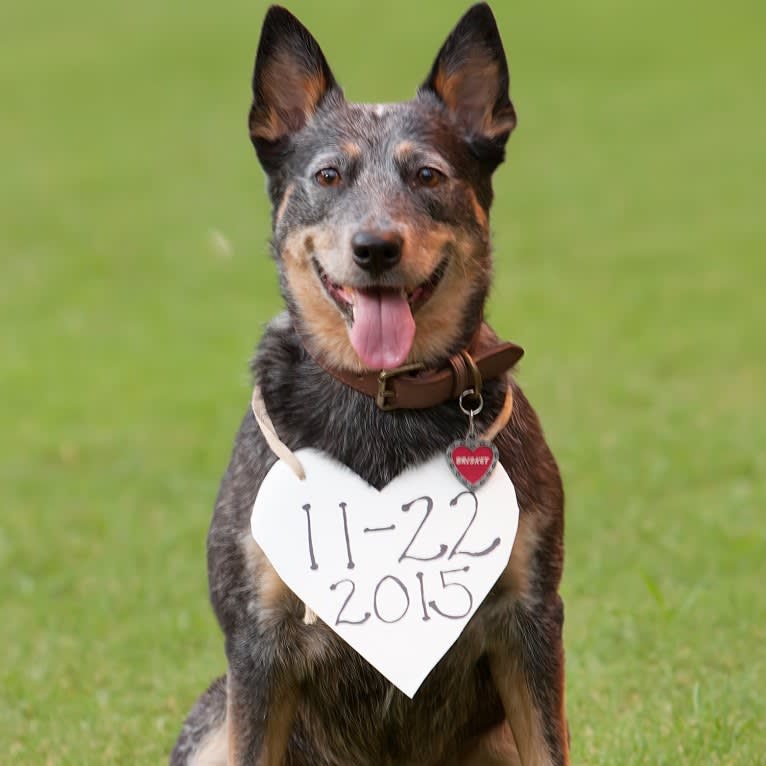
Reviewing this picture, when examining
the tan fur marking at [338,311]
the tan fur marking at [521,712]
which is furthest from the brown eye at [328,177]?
the tan fur marking at [521,712]

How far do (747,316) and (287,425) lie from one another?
29.7ft

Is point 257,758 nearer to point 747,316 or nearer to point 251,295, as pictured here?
point 747,316

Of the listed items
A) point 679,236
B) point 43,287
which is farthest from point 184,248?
point 679,236

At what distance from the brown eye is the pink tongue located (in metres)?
0.33

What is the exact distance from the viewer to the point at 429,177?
4.14 meters

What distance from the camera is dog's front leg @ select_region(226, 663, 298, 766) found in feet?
13.3

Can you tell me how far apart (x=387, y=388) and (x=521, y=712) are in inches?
35.9

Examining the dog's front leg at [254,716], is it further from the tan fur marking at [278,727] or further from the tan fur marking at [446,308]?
the tan fur marking at [446,308]

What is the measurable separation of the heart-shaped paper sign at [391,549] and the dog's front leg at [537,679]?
156mm

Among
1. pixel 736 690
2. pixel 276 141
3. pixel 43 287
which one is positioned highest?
pixel 276 141

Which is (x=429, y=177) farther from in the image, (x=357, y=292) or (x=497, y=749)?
(x=497, y=749)

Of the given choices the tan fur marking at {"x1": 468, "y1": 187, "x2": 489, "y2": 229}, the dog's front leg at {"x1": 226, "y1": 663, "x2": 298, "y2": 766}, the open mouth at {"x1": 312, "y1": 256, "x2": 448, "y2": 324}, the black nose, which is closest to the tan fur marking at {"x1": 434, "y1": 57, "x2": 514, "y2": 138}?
the tan fur marking at {"x1": 468, "y1": 187, "x2": 489, "y2": 229}

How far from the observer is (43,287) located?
14680 millimetres

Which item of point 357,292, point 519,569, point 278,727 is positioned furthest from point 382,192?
point 278,727
